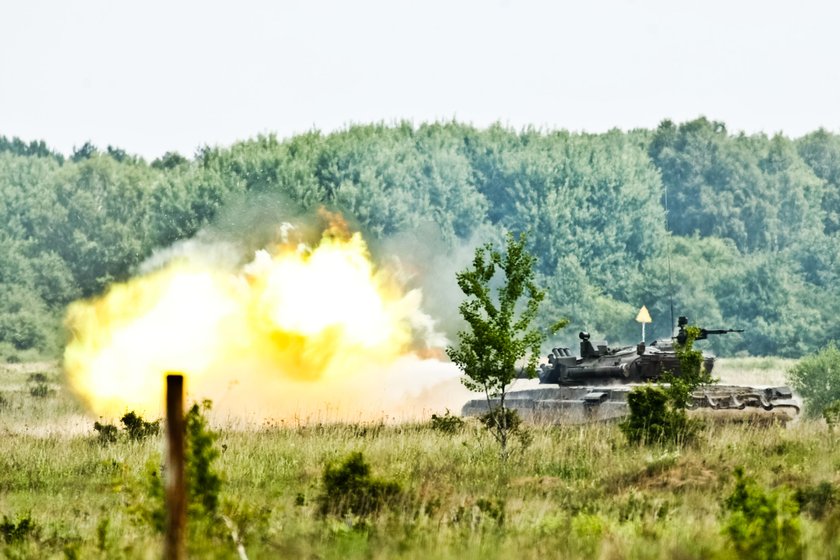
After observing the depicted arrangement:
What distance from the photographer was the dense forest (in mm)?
80188

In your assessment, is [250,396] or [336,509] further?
[250,396]

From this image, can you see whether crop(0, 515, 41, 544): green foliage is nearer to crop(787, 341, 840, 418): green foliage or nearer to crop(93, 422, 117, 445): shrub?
crop(93, 422, 117, 445): shrub

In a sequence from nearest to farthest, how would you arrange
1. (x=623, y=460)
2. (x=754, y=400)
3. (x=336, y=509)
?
(x=336, y=509), (x=623, y=460), (x=754, y=400)

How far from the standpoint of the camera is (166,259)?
2347 inches

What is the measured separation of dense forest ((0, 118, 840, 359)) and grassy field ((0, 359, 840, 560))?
38916 millimetres

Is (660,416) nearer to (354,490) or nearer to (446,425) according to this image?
(446,425)

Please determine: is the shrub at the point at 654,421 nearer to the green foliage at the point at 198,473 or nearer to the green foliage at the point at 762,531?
the green foliage at the point at 762,531

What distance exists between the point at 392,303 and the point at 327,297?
179 inches

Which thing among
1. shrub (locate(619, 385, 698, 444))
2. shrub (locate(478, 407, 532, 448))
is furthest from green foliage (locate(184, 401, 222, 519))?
shrub (locate(619, 385, 698, 444))

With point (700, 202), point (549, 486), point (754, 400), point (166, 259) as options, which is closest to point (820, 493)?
point (549, 486)

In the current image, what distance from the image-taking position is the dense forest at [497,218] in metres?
80.2

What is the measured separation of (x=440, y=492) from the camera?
21.8 m

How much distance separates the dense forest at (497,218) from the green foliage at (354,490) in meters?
47.3

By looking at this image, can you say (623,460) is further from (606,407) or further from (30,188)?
(30,188)
